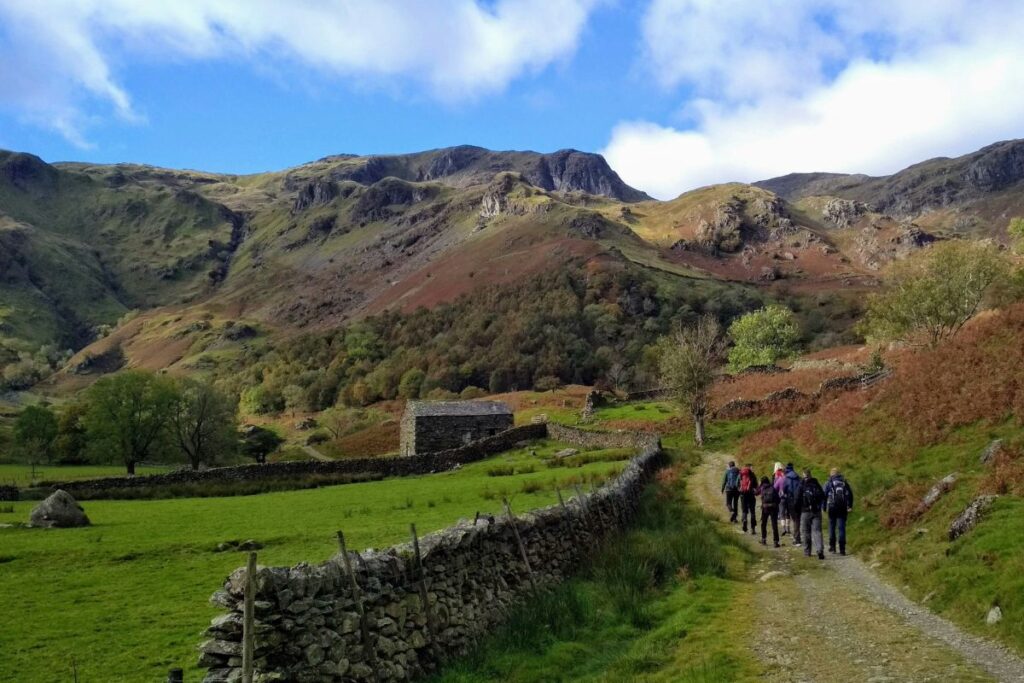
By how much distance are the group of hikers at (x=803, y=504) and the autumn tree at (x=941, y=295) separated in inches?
1415

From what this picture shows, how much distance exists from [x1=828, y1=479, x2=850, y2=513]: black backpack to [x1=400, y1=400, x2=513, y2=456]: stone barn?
155 feet

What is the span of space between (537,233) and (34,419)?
128 metres

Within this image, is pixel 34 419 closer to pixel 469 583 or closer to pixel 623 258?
pixel 469 583

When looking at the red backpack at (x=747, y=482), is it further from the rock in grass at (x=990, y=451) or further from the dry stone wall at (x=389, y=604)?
the dry stone wall at (x=389, y=604)

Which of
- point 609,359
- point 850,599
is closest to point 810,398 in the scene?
point 850,599

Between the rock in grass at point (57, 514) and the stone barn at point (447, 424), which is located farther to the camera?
the stone barn at point (447, 424)

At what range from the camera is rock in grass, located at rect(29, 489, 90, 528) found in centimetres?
2700

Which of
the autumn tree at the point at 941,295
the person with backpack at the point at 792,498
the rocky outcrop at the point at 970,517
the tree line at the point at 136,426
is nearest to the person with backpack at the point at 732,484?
the person with backpack at the point at 792,498

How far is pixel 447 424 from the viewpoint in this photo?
6462cm

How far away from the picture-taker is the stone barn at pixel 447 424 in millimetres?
63875

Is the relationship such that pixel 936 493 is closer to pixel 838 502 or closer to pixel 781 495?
pixel 838 502

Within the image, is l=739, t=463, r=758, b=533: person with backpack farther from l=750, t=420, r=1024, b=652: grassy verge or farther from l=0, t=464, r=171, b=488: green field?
l=0, t=464, r=171, b=488: green field

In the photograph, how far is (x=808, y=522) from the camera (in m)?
18.8

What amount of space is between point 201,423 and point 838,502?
6945 cm
